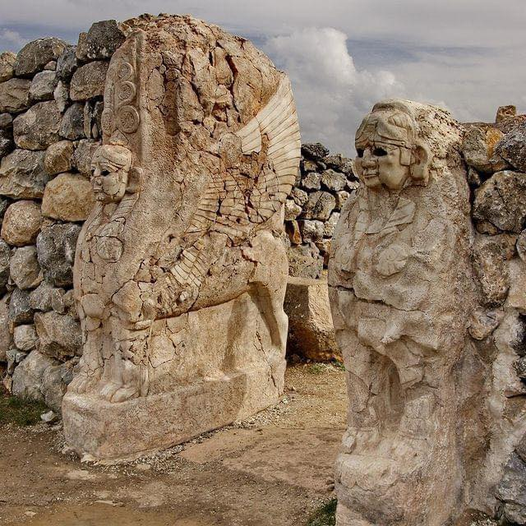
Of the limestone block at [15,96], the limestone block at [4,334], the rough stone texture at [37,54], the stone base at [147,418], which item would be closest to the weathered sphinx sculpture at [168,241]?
the stone base at [147,418]

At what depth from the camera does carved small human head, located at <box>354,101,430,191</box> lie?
3.18m

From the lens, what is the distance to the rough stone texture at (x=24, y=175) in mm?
5941

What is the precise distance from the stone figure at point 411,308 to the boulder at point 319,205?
567 centimetres

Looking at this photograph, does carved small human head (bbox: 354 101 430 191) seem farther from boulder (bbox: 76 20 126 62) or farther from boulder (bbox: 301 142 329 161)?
boulder (bbox: 301 142 329 161)

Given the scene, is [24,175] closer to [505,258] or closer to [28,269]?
[28,269]

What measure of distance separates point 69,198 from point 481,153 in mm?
3380

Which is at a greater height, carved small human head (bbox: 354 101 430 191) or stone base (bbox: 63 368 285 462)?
carved small human head (bbox: 354 101 430 191)

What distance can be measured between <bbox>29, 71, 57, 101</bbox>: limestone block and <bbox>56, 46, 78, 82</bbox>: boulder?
5.0 inches

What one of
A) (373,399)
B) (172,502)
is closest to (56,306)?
(172,502)

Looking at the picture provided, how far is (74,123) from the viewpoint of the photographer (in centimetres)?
561

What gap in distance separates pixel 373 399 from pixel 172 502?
1437mm

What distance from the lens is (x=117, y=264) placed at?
4.64m

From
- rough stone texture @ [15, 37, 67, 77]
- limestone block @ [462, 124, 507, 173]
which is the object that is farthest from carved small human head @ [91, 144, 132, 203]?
limestone block @ [462, 124, 507, 173]

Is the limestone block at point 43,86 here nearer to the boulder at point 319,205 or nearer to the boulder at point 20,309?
the boulder at point 20,309
